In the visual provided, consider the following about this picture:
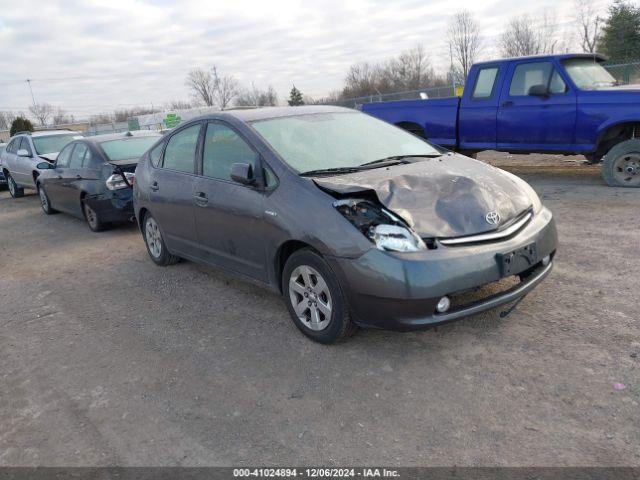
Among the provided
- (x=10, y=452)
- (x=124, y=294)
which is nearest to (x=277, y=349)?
(x=10, y=452)

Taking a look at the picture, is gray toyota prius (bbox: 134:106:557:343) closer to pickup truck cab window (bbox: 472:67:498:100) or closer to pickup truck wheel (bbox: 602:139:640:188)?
pickup truck wheel (bbox: 602:139:640:188)

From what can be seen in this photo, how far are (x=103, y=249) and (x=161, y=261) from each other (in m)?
1.72

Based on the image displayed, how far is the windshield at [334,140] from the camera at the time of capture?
4.21 metres

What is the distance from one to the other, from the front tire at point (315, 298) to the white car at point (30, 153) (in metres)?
9.43

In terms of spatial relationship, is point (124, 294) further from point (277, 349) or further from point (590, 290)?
point (590, 290)

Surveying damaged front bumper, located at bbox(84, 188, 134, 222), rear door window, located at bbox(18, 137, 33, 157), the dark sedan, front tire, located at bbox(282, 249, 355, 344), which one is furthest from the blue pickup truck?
rear door window, located at bbox(18, 137, 33, 157)

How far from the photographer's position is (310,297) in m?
3.78

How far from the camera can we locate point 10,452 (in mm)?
2967

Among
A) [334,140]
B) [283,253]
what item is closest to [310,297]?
[283,253]

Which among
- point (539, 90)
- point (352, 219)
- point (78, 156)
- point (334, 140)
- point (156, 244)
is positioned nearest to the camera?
point (352, 219)

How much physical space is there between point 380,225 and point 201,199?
79.4 inches

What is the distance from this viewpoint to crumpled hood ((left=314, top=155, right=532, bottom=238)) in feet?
11.4

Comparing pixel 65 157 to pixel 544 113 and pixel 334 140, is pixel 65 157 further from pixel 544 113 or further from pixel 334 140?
pixel 544 113

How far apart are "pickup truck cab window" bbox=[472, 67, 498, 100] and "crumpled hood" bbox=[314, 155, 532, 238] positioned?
5.08 m
